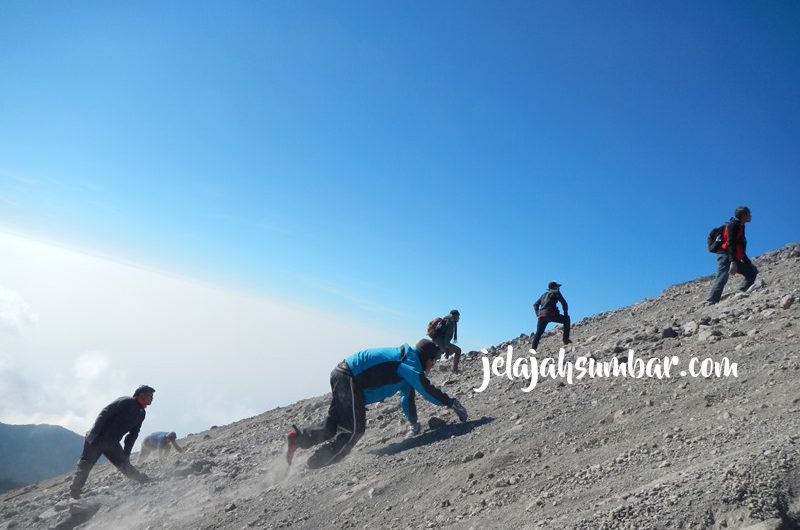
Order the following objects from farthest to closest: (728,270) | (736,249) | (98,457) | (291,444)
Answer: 1. (728,270)
2. (736,249)
3. (98,457)
4. (291,444)

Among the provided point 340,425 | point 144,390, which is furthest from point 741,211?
point 144,390

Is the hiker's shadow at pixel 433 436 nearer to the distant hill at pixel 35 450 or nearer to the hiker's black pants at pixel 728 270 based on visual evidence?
the hiker's black pants at pixel 728 270

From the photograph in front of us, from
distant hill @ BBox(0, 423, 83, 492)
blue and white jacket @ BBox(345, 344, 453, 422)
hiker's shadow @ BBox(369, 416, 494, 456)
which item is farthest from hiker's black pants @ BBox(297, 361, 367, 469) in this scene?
distant hill @ BBox(0, 423, 83, 492)

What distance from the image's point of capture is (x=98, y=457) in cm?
946

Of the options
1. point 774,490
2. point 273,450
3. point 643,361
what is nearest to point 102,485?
point 273,450

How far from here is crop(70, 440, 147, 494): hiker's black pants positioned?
30.9ft

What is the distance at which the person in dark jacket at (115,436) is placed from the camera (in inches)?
372

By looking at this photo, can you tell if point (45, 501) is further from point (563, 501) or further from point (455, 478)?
point (563, 501)

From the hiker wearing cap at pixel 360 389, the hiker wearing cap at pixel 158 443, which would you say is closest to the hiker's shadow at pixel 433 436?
the hiker wearing cap at pixel 360 389

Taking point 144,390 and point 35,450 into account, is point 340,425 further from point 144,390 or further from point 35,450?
point 35,450

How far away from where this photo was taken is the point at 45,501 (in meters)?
11.0

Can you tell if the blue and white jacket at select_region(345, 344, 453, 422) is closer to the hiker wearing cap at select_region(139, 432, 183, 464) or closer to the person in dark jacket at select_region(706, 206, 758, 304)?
the person in dark jacket at select_region(706, 206, 758, 304)

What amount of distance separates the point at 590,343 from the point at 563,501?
934cm

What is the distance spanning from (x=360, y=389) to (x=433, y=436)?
51.7 inches
